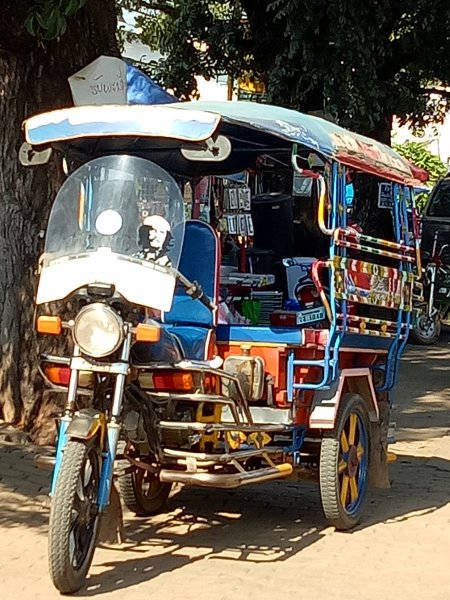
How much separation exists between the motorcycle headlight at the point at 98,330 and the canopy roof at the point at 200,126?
0.90 m

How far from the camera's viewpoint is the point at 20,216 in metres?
8.27

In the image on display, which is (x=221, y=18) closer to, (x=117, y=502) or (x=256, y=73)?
(x=256, y=73)

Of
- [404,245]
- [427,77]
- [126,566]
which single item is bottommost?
[126,566]

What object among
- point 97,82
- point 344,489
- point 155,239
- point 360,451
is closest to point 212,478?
point 155,239

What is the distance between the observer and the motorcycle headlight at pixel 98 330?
5.20 meters

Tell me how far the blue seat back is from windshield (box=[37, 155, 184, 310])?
1.61ft

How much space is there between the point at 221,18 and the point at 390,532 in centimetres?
952

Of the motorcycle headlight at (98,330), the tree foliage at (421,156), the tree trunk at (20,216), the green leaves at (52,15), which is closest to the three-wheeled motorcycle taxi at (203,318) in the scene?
the motorcycle headlight at (98,330)

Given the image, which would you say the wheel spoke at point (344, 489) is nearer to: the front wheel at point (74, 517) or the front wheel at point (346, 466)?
the front wheel at point (346, 466)

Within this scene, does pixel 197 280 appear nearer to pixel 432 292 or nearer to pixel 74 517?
pixel 74 517

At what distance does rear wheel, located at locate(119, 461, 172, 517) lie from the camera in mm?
6625

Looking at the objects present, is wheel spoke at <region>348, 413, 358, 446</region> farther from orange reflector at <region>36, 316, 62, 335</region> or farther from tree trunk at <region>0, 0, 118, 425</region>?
tree trunk at <region>0, 0, 118, 425</region>

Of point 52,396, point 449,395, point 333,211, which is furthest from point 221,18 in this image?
point 333,211

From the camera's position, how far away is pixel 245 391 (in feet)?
19.6
